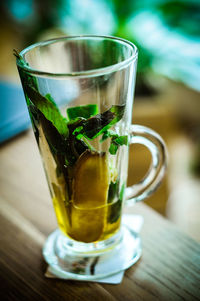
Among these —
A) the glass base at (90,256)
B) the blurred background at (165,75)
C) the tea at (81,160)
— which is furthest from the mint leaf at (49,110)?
the blurred background at (165,75)

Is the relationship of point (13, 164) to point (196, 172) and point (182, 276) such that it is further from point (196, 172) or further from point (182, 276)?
point (196, 172)

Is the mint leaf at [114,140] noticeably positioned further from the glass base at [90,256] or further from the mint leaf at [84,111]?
the glass base at [90,256]

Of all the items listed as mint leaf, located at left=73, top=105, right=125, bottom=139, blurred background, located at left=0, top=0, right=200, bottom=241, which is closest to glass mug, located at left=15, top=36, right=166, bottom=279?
mint leaf, located at left=73, top=105, right=125, bottom=139

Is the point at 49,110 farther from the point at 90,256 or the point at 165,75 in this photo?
the point at 165,75

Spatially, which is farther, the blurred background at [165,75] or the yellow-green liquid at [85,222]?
the blurred background at [165,75]

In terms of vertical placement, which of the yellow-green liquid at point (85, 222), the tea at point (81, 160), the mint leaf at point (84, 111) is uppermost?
the mint leaf at point (84, 111)

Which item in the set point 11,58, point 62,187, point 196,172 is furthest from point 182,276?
point 11,58

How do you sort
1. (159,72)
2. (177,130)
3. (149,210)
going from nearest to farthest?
(149,210) < (159,72) < (177,130)

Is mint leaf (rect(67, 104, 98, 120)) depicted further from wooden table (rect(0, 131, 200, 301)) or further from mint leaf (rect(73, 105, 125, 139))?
wooden table (rect(0, 131, 200, 301))
